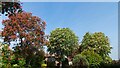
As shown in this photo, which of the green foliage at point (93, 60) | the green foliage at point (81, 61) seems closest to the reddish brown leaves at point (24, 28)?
the green foliage at point (81, 61)

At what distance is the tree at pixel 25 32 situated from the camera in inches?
575

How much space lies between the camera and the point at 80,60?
51.5ft

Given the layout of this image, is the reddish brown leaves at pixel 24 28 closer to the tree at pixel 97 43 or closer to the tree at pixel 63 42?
the tree at pixel 63 42

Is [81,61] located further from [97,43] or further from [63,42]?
[97,43]

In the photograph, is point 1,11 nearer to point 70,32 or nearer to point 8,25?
point 8,25

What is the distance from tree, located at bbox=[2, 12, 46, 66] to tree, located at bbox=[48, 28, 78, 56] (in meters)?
5.18

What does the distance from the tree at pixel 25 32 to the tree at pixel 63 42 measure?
518 centimetres

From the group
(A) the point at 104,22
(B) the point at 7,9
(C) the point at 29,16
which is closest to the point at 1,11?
(B) the point at 7,9

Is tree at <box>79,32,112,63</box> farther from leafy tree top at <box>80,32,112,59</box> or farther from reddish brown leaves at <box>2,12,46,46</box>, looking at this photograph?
reddish brown leaves at <box>2,12,46,46</box>

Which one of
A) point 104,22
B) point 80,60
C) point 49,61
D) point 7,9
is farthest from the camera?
point 49,61

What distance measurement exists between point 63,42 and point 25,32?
20.3ft

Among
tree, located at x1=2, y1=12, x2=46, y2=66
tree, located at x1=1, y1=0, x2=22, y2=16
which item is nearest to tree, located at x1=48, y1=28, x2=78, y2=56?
tree, located at x1=2, y1=12, x2=46, y2=66

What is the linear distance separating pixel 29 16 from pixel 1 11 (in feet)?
34.4

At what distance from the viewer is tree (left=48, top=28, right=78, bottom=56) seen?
20.2 metres
